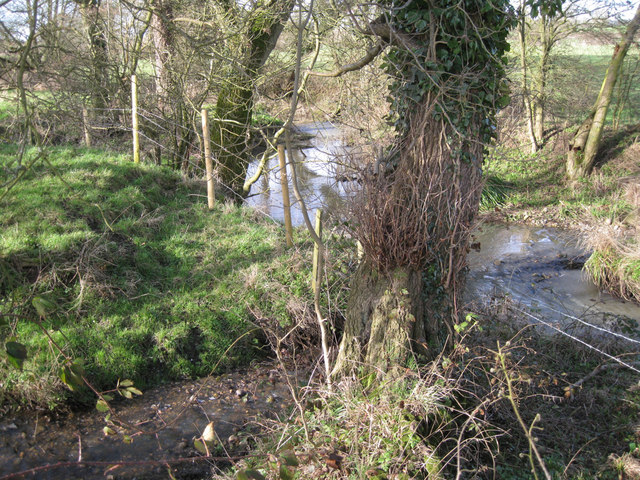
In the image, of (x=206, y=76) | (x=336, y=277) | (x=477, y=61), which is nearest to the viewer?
(x=477, y=61)

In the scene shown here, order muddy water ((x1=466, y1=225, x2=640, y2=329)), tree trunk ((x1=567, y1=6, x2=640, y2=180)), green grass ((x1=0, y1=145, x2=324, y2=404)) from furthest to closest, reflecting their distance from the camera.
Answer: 1. tree trunk ((x1=567, y1=6, x2=640, y2=180))
2. muddy water ((x1=466, y1=225, x2=640, y2=329))
3. green grass ((x1=0, y1=145, x2=324, y2=404))

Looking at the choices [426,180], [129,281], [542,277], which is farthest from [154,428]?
[542,277]

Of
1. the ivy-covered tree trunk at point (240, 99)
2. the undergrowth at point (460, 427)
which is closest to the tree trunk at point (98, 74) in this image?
the ivy-covered tree trunk at point (240, 99)

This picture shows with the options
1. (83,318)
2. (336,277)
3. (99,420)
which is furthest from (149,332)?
(336,277)

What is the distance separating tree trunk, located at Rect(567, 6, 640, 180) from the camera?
13.8 metres

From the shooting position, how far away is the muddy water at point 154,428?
485 centimetres

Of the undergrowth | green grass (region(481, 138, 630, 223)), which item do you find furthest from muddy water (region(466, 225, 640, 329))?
the undergrowth

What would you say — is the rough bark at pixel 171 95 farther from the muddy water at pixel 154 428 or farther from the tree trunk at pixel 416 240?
the tree trunk at pixel 416 240

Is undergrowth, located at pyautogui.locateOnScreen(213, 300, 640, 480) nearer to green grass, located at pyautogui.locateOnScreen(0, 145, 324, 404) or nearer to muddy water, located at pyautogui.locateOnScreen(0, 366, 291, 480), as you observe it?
muddy water, located at pyautogui.locateOnScreen(0, 366, 291, 480)

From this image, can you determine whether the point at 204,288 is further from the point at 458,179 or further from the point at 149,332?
the point at 458,179

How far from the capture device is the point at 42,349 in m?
5.81

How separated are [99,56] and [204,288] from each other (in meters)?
7.34

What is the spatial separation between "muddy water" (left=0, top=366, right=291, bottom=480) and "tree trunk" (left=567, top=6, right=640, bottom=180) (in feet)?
41.2

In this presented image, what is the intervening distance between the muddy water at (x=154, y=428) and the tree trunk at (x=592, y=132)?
12.6m
